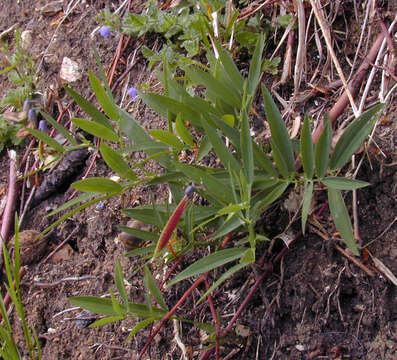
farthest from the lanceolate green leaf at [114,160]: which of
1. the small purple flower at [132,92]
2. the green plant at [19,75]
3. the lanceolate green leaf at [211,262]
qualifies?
the green plant at [19,75]

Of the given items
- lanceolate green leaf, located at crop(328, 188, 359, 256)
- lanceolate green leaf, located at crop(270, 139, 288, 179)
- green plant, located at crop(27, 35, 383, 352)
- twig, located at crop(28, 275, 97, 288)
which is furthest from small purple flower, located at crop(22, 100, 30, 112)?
lanceolate green leaf, located at crop(328, 188, 359, 256)

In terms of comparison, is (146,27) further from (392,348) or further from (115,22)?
(392,348)

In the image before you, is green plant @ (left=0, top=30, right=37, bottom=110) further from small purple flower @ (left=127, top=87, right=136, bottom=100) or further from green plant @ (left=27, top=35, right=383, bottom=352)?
green plant @ (left=27, top=35, right=383, bottom=352)

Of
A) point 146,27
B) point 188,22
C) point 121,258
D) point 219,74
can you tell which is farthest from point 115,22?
point 121,258

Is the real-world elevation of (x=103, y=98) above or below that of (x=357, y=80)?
above

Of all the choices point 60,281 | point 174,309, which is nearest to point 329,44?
point 174,309

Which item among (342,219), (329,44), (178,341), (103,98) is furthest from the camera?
(329,44)

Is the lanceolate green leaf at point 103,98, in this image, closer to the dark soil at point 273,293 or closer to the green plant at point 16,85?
the dark soil at point 273,293

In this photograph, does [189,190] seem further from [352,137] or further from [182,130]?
[352,137]
